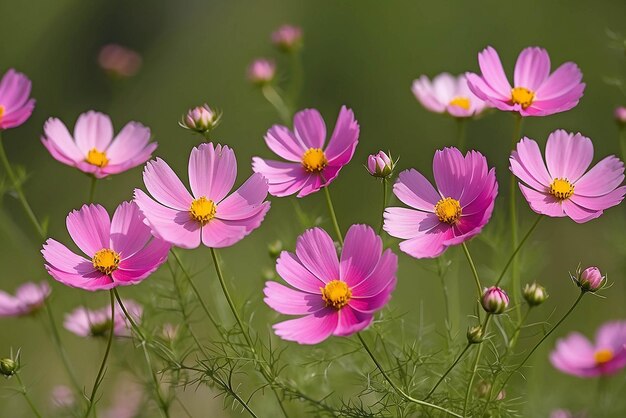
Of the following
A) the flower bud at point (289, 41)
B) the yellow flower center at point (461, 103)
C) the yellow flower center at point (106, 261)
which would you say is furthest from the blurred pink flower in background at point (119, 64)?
the yellow flower center at point (106, 261)

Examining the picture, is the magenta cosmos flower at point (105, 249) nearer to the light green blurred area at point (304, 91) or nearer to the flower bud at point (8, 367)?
the flower bud at point (8, 367)

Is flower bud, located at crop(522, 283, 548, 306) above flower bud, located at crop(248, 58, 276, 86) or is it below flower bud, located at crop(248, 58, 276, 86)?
below

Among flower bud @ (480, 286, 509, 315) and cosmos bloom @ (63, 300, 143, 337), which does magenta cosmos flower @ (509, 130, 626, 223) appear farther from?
cosmos bloom @ (63, 300, 143, 337)

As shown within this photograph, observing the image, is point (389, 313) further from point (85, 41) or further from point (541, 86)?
point (85, 41)

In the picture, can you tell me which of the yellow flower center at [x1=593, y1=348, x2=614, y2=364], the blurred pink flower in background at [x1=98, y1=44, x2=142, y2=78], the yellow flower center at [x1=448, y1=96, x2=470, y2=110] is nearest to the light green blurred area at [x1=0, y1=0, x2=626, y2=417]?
the blurred pink flower in background at [x1=98, y1=44, x2=142, y2=78]

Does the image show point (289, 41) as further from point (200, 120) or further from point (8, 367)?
point (8, 367)

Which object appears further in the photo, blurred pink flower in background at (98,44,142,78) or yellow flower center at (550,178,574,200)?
blurred pink flower in background at (98,44,142,78)

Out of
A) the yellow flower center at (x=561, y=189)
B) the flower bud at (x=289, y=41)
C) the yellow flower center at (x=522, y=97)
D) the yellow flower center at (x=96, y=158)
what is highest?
the yellow flower center at (x=522, y=97)
